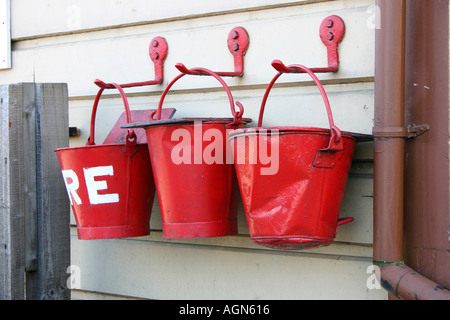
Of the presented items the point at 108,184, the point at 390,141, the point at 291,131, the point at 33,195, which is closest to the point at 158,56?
the point at 108,184

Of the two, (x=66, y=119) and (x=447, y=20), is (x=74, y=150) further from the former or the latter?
(x=447, y=20)

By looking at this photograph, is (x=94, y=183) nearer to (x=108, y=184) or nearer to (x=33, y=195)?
(x=108, y=184)

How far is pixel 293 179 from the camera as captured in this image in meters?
1.93

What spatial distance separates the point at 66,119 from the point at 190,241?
750 mm

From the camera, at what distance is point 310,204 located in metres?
1.94

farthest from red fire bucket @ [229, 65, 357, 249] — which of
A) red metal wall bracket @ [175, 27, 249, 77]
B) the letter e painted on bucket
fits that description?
the letter e painted on bucket

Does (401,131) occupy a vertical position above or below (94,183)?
above

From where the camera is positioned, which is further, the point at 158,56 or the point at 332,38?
the point at 158,56

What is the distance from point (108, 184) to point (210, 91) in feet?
1.91

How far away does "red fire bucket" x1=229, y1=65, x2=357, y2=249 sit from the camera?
1.91 metres

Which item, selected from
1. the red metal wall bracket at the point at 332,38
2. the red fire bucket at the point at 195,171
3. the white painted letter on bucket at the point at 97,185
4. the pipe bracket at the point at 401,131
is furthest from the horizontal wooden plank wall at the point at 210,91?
the white painted letter on bucket at the point at 97,185

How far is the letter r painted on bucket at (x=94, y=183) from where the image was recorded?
2.35m

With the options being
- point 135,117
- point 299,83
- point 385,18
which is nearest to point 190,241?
point 135,117

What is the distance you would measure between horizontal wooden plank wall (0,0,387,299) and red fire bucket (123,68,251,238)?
290mm
